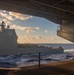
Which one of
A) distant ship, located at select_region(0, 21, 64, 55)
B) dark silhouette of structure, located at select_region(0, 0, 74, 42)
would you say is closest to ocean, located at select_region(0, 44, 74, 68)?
distant ship, located at select_region(0, 21, 64, 55)

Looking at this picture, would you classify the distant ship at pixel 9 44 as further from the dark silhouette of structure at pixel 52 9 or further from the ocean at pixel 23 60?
the dark silhouette of structure at pixel 52 9

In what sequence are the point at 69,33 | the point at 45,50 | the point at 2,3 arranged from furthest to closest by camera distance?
the point at 45,50, the point at 69,33, the point at 2,3

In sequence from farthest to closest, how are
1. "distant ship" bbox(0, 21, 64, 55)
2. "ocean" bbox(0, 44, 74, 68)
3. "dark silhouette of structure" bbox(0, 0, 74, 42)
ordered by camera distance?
"distant ship" bbox(0, 21, 64, 55) < "ocean" bbox(0, 44, 74, 68) < "dark silhouette of structure" bbox(0, 0, 74, 42)

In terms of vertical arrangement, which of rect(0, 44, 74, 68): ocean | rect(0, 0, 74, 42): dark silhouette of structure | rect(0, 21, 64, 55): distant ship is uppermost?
rect(0, 0, 74, 42): dark silhouette of structure

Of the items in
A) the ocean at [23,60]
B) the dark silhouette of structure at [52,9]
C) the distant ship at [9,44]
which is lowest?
the ocean at [23,60]

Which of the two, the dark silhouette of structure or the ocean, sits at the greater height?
the dark silhouette of structure

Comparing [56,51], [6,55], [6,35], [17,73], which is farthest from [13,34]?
[17,73]

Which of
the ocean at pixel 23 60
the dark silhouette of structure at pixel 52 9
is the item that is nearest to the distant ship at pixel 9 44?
the ocean at pixel 23 60

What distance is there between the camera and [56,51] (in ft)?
244

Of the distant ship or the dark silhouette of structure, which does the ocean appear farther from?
the dark silhouette of structure

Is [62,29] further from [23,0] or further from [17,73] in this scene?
[17,73]

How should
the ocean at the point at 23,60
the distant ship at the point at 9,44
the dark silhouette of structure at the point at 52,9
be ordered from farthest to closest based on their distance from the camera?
the distant ship at the point at 9,44, the ocean at the point at 23,60, the dark silhouette of structure at the point at 52,9

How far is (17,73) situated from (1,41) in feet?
161

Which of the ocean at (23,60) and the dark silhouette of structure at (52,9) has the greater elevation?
the dark silhouette of structure at (52,9)
